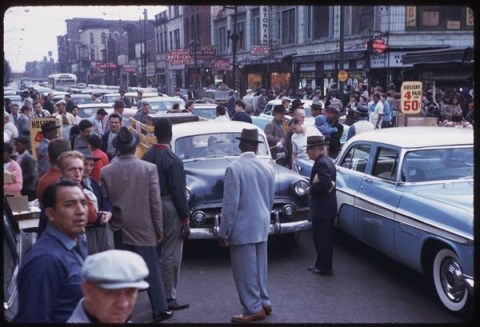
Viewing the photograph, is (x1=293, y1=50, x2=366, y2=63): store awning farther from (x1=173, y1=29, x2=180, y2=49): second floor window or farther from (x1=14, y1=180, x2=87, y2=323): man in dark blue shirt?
(x1=173, y1=29, x2=180, y2=49): second floor window

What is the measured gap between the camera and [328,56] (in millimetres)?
30250

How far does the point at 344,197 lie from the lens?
23.1 ft

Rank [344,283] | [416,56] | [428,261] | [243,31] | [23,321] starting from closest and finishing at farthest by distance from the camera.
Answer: [23,321] → [428,261] → [344,283] → [416,56] → [243,31]

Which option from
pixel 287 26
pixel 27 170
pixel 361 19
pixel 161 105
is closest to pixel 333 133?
pixel 27 170

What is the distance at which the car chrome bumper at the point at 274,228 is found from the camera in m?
6.69

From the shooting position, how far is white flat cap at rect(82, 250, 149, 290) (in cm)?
238

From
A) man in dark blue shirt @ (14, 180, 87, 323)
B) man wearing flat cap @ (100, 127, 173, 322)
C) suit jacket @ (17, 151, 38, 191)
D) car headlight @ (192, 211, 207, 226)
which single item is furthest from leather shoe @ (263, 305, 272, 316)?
suit jacket @ (17, 151, 38, 191)

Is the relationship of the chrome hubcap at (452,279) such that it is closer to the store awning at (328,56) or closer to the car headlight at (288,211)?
the car headlight at (288,211)

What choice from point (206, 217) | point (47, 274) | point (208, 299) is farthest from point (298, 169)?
point (47, 274)

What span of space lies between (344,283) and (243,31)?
123 ft

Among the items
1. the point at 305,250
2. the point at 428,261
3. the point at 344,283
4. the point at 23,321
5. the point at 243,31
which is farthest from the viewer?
the point at 243,31

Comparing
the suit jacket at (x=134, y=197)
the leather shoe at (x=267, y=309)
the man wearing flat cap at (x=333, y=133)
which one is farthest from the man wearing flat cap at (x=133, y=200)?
the man wearing flat cap at (x=333, y=133)

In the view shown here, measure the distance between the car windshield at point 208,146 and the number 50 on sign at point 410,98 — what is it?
5785mm

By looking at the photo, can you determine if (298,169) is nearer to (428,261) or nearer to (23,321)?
(428,261)
